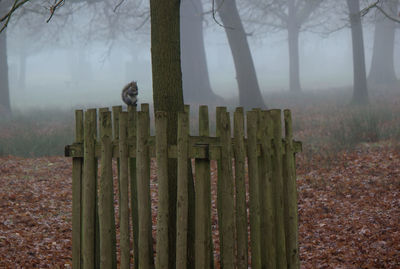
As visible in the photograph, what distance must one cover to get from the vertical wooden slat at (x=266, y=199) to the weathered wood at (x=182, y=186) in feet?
2.71

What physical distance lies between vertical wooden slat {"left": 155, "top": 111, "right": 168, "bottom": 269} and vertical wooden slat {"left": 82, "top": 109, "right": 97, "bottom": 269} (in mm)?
772

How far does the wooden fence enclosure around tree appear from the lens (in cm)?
390

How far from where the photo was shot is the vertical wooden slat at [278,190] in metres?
4.41

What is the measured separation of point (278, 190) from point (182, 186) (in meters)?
1.07

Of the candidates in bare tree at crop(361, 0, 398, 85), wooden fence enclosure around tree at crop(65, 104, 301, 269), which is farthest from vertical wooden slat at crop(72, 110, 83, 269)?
bare tree at crop(361, 0, 398, 85)

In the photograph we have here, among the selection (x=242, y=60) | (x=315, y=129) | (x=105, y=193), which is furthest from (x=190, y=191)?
(x=242, y=60)

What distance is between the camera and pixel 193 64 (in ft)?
81.8

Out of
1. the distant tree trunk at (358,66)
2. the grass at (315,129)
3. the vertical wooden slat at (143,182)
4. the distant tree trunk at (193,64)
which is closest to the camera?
the vertical wooden slat at (143,182)

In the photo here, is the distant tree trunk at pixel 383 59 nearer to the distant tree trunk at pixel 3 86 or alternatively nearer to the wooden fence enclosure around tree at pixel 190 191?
the distant tree trunk at pixel 3 86

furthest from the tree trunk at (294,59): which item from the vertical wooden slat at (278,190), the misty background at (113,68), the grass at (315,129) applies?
the vertical wooden slat at (278,190)

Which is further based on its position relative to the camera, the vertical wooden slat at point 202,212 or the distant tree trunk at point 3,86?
the distant tree trunk at point 3,86

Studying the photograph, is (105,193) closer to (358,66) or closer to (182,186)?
(182,186)

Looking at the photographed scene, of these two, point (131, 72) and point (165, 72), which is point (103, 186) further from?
point (131, 72)

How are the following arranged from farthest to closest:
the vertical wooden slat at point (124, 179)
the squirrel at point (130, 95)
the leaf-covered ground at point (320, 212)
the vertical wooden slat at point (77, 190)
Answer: the squirrel at point (130, 95)
the leaf-covered ground at point (320, 212)
the vertical wooden slat at point (77, 190)
the vertical wooden slat at point (124, 179)
